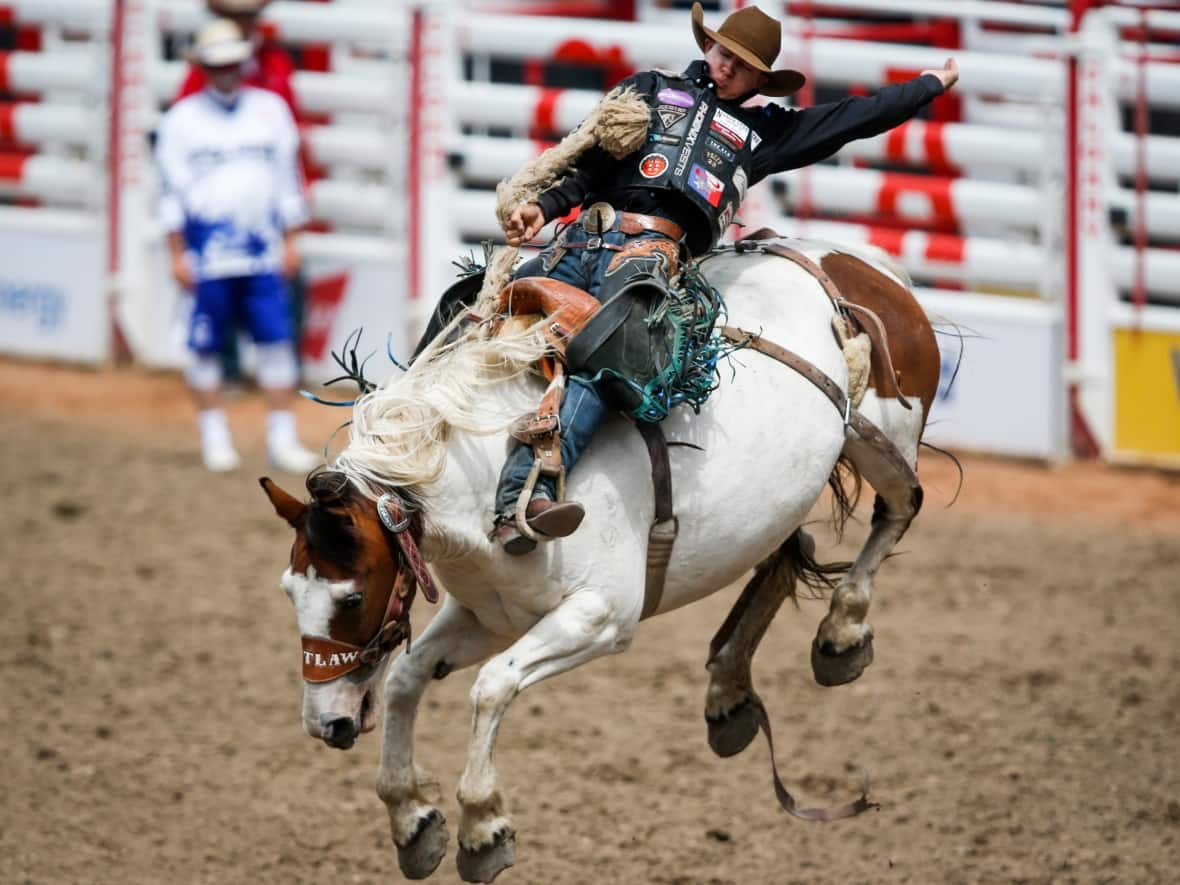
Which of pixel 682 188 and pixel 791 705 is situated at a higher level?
pixel 682 188

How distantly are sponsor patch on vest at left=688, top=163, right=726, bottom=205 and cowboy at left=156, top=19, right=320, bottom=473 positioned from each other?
5054mm

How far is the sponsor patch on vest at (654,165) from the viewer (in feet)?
13.9

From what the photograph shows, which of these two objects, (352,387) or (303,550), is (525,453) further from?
(352,387)

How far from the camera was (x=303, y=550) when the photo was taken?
12.5ft

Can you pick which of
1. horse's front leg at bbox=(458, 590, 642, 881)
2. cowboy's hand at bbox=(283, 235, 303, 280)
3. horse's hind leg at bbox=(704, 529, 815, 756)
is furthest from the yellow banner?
horse's front leg at bbox=(458, 590, 642, 881)

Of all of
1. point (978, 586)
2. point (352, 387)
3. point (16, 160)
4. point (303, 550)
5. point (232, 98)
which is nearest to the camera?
point (303, 550)

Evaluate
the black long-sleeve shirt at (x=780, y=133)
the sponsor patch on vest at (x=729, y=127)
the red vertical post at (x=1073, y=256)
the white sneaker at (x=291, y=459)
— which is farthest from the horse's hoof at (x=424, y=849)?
the red vertical post at (x=1073, y=256)

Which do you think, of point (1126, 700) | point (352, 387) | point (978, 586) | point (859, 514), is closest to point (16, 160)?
point (352, 387)

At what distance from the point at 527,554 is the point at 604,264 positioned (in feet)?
2.49

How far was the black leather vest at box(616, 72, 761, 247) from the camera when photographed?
4254mm

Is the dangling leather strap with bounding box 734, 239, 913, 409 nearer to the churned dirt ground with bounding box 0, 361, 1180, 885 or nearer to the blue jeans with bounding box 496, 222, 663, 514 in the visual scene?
the blue jeans with bounding box 496, 222, 663, 514

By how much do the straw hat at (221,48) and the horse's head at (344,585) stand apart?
5463 mm

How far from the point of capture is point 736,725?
4945mm

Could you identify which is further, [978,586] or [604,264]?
[978,586]
